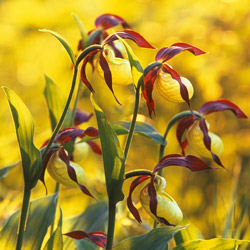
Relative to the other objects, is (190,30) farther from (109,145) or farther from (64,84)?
(109,145)

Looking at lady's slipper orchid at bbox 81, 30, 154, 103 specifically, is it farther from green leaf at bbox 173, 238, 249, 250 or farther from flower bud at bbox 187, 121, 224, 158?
green leaf at bbox 173, 238, 249, 250

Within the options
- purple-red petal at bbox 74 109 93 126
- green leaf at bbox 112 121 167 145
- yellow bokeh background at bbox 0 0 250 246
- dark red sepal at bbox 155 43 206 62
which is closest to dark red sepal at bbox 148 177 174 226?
green leaf at bbox 112 121 167 145

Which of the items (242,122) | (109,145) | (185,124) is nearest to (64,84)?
(242,122)

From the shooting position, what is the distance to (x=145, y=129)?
2.67 feet

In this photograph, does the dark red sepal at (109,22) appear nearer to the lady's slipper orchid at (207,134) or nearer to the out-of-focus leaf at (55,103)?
the out-of-focus leaf at (55,103)

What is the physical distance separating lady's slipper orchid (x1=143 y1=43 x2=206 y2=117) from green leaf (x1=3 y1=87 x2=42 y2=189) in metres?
0.20

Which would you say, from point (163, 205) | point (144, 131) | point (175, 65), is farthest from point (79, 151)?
point (175, 65)

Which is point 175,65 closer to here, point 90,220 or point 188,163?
point 90,220

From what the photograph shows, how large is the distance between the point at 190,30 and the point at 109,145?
4.04 feet

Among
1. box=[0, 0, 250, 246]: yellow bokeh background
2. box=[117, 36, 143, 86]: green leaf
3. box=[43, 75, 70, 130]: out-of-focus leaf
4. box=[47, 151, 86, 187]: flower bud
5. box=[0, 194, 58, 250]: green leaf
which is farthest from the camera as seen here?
box=[0, 0, 250, 246]: yellow bokeh background

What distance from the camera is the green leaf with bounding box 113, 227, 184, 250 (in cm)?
72

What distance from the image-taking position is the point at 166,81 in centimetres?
69

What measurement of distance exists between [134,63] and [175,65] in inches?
58.9

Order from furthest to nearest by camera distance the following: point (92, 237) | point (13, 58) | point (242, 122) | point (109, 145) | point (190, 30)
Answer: point (13, 58) → point (242, 122) → point (190, 30) → point (92, 237) → point (109, 145)
